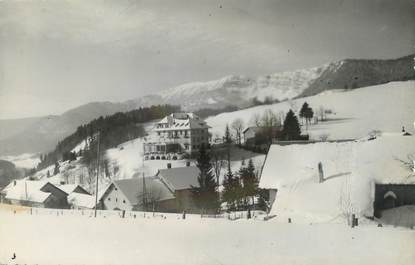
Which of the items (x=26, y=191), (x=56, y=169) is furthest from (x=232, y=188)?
(x=26, y=191)

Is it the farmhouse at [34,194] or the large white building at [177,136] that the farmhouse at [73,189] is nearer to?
the farmhouse at [34,194]

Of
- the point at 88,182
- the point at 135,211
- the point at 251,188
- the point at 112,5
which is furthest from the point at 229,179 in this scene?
the point at 112,5

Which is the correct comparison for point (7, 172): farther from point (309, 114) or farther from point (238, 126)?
point (309, 114)

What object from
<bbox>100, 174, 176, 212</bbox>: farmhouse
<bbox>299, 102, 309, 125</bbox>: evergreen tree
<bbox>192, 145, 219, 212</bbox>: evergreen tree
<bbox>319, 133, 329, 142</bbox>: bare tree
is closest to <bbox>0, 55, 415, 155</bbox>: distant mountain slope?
<bbox>299, 102, 309, 125</bbox>: evergreen tree

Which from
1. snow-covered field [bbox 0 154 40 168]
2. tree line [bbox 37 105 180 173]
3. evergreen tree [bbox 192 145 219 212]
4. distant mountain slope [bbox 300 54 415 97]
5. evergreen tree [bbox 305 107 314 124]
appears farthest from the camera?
snow-covered field [bbox 0 154 40 168]

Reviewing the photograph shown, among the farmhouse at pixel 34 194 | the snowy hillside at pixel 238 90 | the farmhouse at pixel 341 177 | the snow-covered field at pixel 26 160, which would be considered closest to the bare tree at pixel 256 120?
the snowy hillside at pixel 238 90

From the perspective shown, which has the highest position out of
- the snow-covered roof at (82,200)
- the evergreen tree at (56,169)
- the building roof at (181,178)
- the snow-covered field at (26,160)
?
the snow-covered field at (26,160)

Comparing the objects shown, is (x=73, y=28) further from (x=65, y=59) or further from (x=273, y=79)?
(x=273, y=79)

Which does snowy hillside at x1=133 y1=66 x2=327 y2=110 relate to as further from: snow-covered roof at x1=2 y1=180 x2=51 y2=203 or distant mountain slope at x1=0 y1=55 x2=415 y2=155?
snow-covered roof at x1=2 y1=180 x2=51 y2=203
